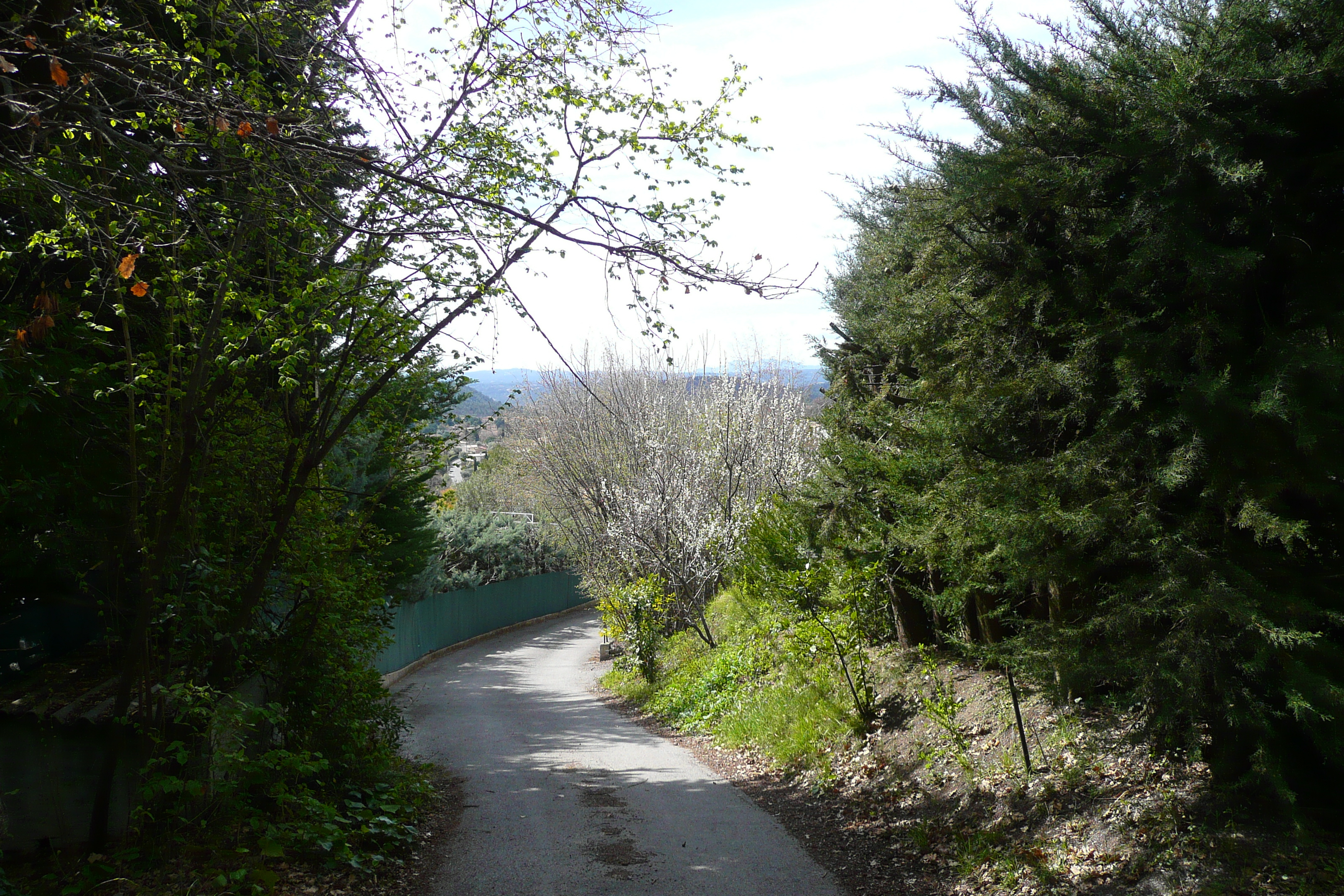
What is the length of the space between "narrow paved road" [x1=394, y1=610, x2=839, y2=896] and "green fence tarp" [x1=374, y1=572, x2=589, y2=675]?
14.5ft

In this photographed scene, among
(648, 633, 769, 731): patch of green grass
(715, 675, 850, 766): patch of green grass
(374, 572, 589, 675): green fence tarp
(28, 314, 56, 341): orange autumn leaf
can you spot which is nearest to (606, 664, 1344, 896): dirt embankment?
(715, 675, 850, 766): patch of green grass

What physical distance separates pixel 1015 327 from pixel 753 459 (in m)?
12.6

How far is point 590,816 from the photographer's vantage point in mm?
7754

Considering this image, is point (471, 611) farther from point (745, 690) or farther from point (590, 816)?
point (590, 816)

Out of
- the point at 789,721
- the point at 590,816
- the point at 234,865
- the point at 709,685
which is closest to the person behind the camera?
the point at 234,865

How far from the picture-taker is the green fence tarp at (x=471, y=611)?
20.8 m

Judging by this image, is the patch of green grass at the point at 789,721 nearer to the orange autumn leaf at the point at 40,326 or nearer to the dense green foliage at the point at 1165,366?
the dense green foliage at the point at 1165,366

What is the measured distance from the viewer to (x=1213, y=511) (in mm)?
4477

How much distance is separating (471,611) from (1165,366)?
2466 cm

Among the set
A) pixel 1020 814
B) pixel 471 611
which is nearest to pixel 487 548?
pixel 471 611

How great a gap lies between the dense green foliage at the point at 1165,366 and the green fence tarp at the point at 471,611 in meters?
13.4

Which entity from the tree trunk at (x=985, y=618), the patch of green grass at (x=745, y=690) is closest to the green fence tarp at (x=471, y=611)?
the patch of green grass at (x=745, y=690)

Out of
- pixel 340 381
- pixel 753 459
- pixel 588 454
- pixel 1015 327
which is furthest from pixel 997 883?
pixel 588 454

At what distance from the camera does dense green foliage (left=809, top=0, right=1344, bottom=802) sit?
4082mm
